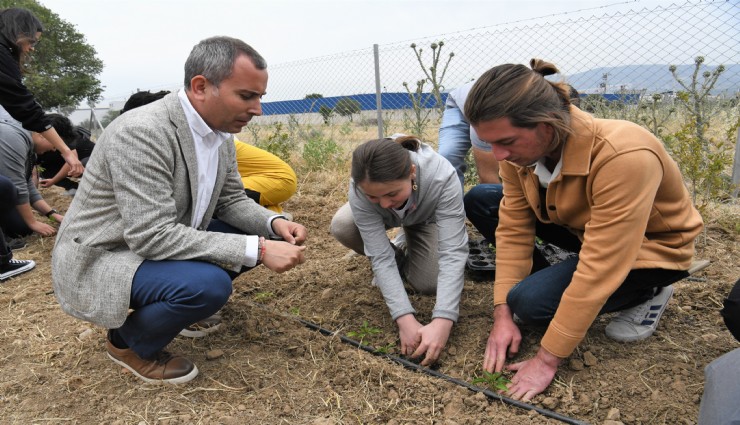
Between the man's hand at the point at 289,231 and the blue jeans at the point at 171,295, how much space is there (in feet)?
1.10

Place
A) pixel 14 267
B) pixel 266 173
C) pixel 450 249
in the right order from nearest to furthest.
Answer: pixel 450 249 → pixel 14 267 → pixel 266 173

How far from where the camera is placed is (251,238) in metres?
1.80

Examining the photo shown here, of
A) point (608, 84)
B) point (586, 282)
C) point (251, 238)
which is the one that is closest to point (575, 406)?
point (586, 282)

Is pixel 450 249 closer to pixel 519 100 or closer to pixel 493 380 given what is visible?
pixel 493 380

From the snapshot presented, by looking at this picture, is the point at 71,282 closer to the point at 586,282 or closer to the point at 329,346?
the point at 329,346

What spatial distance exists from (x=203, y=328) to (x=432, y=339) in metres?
1.09

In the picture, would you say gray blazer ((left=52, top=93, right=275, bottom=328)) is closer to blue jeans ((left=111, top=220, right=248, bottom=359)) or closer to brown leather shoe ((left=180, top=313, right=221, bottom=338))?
blue jeans ((left=111, top=220, right=248, bottom=359))

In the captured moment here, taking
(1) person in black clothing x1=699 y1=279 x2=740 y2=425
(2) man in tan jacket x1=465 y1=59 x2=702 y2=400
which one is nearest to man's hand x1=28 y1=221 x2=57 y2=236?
(2) man in tan jacket x1=465 y1=59 x2=702 y2=400

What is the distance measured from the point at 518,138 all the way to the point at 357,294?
1405 millimetres

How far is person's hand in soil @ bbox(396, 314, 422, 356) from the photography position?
2.05m

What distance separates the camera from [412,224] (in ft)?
8.64

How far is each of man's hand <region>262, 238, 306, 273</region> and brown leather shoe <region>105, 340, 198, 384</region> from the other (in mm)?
583

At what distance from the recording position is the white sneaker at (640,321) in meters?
2.08

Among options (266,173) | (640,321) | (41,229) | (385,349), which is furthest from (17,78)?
(640,321)
